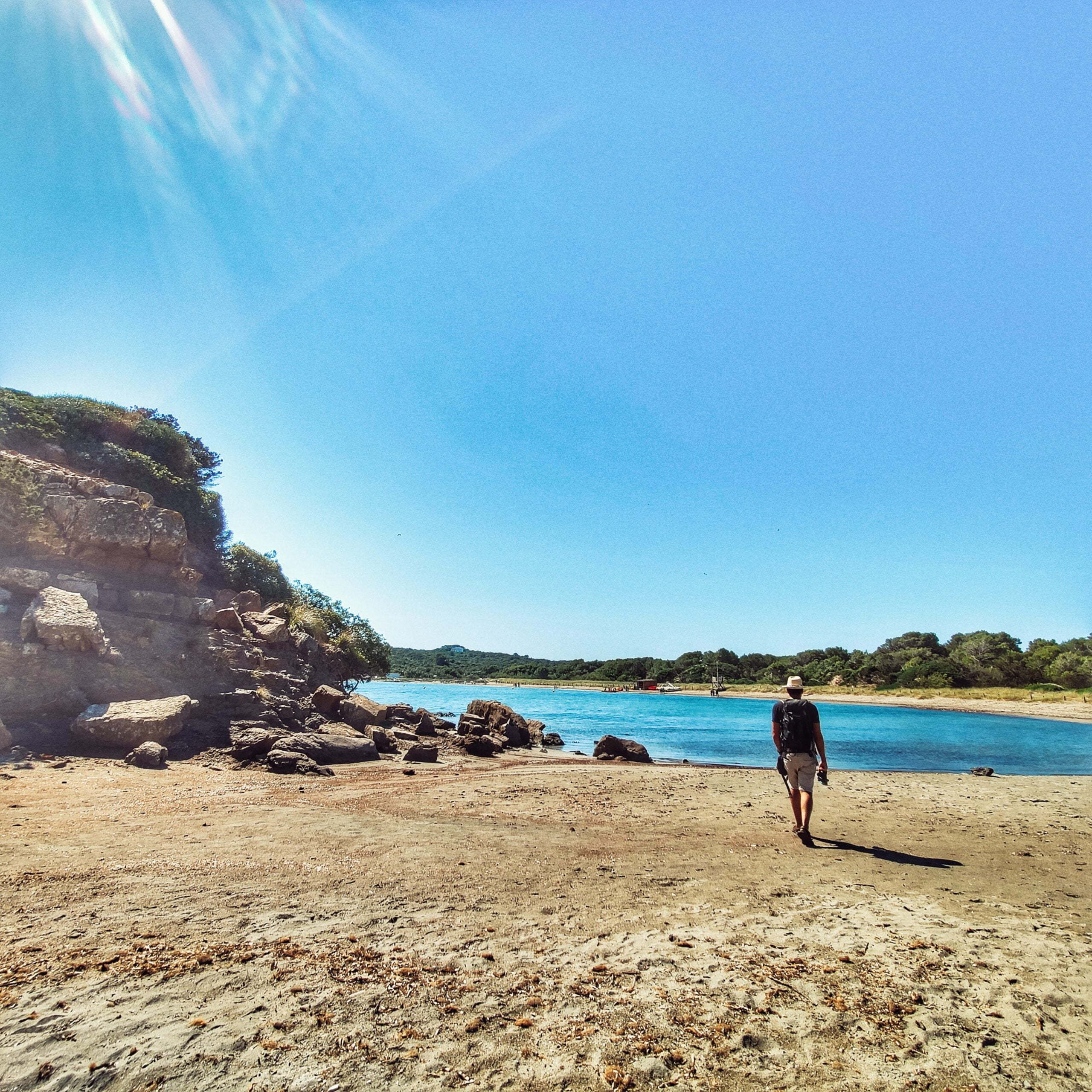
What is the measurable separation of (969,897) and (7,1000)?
858cm

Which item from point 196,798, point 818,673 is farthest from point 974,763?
point 818,673

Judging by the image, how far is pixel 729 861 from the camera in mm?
7352

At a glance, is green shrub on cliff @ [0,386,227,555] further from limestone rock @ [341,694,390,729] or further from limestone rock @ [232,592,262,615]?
limestone rock @ [341,694,390,729]

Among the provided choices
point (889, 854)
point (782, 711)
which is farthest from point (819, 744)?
point (889, 854)

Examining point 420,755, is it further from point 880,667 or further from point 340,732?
point 880,667

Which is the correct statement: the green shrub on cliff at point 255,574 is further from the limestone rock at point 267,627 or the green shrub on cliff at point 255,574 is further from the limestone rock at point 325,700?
the limestone rock at point 325,700

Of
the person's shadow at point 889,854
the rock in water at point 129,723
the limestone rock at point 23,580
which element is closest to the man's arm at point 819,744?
the person's shadow at point 889,854

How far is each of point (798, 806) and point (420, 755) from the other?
35.2ft

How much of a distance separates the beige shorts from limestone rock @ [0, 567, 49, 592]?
56.3 ft

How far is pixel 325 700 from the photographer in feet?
64.4

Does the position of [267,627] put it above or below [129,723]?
above

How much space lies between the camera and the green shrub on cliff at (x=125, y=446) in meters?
18.8

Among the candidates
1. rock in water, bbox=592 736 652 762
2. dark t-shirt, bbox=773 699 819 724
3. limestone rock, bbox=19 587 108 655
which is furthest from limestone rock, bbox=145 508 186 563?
dark t-shirt, bbox=773 699 819 724

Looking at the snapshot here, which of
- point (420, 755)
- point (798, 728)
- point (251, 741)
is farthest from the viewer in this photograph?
point (420, 755)
